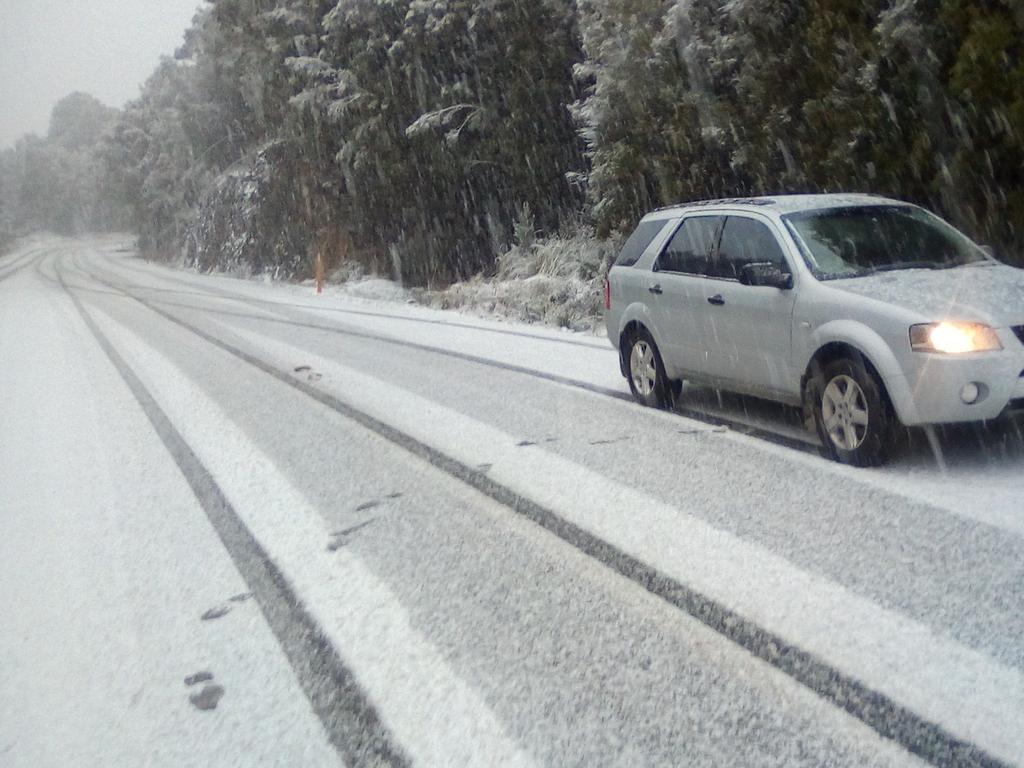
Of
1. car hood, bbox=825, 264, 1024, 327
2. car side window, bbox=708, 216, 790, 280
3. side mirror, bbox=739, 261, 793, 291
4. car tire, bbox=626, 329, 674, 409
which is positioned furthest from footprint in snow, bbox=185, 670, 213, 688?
car tire, bbox=626, 329, 674, 409

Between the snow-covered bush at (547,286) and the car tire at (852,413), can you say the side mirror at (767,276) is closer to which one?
the car tire at (852,413)

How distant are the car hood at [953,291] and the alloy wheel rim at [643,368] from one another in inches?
87.5

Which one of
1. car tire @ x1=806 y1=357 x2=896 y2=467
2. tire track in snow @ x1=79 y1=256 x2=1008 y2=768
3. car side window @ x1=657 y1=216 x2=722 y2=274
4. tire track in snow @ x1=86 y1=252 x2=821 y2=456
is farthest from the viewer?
car side window @ x1=657 y1=216 x2=722 y2=274

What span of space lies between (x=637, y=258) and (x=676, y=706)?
5.82 m

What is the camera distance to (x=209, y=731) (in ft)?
10.7

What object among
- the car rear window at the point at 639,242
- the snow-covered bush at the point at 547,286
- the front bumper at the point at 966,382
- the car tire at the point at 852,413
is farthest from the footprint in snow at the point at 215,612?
the snow-covered bush at the point at 547,286

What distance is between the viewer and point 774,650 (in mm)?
3527

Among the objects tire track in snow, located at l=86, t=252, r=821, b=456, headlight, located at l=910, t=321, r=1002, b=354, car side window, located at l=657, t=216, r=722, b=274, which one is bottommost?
tire track in snow, located at l=86, t=252, r=821, b=456

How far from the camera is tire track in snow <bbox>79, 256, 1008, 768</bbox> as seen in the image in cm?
286

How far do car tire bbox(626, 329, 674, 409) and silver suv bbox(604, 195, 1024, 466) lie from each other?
17 millimetres

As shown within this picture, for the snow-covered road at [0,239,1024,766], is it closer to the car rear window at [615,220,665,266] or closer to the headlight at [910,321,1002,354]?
the headlight at [910,321,1002,354]

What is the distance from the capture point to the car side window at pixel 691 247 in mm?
7535

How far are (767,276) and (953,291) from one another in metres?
1.16

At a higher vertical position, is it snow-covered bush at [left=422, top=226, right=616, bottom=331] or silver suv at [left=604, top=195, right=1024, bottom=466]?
silver suv at [left=604, top=195, right=1024, bottom=466]
